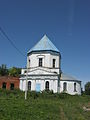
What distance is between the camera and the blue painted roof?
2080 inches

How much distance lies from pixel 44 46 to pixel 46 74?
25.1ft

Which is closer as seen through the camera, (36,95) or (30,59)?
(36,95)

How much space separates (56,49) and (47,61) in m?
4.42

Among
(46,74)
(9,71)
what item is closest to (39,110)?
(46,74)

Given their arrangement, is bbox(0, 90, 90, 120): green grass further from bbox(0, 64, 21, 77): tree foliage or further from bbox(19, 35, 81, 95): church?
bbox(0, 64, 21, 77): tree foliage

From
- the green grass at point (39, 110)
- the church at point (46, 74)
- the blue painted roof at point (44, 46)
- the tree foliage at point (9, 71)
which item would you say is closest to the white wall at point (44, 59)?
the church at point (46, 74)

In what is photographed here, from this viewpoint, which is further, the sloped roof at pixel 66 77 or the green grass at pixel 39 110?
the sloped roof at pixel 66 77

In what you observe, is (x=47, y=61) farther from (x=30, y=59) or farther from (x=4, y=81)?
(x=4, y=81)

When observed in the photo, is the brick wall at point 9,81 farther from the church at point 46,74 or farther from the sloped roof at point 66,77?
the sloped roof at point 66,77

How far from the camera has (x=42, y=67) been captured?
5084 centimetres

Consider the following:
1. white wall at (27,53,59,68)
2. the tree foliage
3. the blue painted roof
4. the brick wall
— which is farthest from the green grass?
the tree foliage

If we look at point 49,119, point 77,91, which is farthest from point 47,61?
point 49,119

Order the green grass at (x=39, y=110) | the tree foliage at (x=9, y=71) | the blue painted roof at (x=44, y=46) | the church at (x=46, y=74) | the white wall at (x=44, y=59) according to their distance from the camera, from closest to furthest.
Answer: the green grass at (x=39, y=110), the church at (x=46, y=74), the white wall at (x=44, y=59), the blue painted roof at (x=44, y=46), the tree foliage at (x=9, y=71)

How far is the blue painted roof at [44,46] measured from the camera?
52831 millimetres
